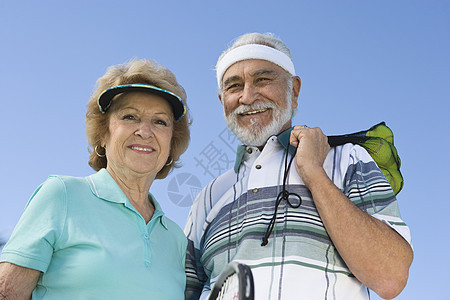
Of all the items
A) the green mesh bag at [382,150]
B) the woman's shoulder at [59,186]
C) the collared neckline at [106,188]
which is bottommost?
the woman's shoulder at [59,186]

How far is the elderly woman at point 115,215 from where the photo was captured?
279 centimetres

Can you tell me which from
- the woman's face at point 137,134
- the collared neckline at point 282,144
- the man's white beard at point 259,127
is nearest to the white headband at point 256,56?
the man's white beard at point 259,127

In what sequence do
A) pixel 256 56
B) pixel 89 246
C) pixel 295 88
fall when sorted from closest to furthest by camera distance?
pixel 89 246
pixel 256 56
pixel 295 88

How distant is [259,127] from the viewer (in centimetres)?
388

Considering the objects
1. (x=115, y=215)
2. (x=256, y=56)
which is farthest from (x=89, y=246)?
(x=256, y=56)

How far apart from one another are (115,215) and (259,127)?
1342mm

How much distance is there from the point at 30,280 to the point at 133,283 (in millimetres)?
574

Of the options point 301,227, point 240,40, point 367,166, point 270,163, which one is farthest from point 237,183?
point 240,40

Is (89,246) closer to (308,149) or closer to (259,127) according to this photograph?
(308,149)

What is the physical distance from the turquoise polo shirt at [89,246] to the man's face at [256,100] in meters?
1.14

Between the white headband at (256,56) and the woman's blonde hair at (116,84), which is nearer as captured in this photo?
the woman's blonde hair at (116,84)

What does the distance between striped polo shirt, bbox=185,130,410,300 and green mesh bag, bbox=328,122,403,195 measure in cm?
9

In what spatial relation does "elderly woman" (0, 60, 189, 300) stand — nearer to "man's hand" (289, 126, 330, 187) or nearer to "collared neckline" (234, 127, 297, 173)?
"collared neckline" (234, 127, 297, 173)

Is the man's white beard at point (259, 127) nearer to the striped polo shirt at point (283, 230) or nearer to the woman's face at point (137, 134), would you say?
the striped polo shirt at point (283, 230)
